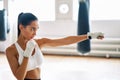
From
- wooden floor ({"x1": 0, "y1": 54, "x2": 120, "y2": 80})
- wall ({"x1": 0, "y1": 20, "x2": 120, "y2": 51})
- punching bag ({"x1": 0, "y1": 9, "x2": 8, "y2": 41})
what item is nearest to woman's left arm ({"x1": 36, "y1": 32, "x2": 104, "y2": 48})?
wooden floor ({"x1": 0, "y1": 54, "x2": 120, "y2": 80})

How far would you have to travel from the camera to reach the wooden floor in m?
2.69

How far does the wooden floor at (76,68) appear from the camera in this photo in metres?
2.69

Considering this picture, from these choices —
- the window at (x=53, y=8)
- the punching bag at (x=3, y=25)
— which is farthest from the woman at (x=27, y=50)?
the window at (x=53, y=8)

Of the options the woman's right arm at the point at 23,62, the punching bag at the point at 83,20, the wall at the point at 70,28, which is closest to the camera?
the woman's right arm at the point at 23,62

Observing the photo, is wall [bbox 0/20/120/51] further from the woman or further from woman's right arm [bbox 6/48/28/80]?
woman's right arm [bbox 6/48/28/80]

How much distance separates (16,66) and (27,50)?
0.52 ft

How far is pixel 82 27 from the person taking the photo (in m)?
2.46

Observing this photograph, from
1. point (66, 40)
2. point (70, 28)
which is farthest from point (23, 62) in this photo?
point (70, 28)

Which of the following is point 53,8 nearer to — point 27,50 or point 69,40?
point 69,40

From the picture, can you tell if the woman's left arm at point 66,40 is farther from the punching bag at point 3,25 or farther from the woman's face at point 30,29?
the punching bag at point 3,25

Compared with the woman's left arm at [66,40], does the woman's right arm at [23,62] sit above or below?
below

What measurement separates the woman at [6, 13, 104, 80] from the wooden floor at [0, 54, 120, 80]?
1273mm

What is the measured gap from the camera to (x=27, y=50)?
1.15m

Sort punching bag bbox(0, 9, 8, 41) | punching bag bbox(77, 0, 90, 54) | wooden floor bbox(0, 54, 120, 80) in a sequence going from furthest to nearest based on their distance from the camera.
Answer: punching bag bbox(0, 9, 8, 41) < wooden floor bbox(0, 54, 120, 80) < punching bag bbox(77, 0, 90, 54)
